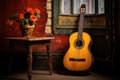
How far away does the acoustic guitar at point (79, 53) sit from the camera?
4.13 metres

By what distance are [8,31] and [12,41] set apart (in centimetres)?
70

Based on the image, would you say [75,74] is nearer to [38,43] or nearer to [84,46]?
[84,46]

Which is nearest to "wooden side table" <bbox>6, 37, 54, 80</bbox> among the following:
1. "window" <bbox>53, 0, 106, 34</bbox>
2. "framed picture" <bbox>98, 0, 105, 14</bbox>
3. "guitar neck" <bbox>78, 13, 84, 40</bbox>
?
"guitar neck" <bbox>78, 13, 84, 40</bbox>

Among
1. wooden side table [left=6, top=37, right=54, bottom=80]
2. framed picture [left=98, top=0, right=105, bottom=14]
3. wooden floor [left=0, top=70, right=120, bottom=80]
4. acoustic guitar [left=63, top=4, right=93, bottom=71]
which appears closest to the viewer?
wooden side table [left=6, top=37, right=54, bottom=80]

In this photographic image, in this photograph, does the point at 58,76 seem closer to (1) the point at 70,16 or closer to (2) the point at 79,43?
(2) the point at 79,43

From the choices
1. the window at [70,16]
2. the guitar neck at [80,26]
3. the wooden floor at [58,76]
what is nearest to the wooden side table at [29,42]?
the wooden floor at [58,76]

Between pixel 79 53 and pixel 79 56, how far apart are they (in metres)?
0.05

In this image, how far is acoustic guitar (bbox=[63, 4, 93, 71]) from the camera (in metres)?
4.13

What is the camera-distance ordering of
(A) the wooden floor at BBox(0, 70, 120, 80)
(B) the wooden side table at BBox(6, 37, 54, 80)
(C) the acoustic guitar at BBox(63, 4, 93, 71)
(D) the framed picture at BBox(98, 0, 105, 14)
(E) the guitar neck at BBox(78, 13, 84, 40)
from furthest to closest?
(D) the framed picture at BBox(98, 0, 105, 14)
(E) the guitar neck at BBox(78, 13, 84, 40)
(C) the acoustic guitar at BBox(63, 4, 93, 71)
(A) the wooden floor at BBox(0, 70, 120, 80)
(B) the wooden side table at BBox(6, 37, 54, 80)

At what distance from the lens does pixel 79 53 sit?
418 centimetres

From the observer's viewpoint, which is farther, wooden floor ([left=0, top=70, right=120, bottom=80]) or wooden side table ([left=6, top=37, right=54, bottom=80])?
wooden floor ([left=0, top=70, right=120, bottom=80])

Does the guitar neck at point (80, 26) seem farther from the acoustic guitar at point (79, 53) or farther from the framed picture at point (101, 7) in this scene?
the framed picture at point (101, 7)

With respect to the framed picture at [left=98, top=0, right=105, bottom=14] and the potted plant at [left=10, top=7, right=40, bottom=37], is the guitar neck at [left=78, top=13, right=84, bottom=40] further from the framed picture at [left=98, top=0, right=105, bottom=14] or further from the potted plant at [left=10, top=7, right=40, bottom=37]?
the potted plant at [left=10, top=7, right=40, bottom=37]

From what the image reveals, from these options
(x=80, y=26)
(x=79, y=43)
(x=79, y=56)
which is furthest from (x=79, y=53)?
(x=80, y=26)
